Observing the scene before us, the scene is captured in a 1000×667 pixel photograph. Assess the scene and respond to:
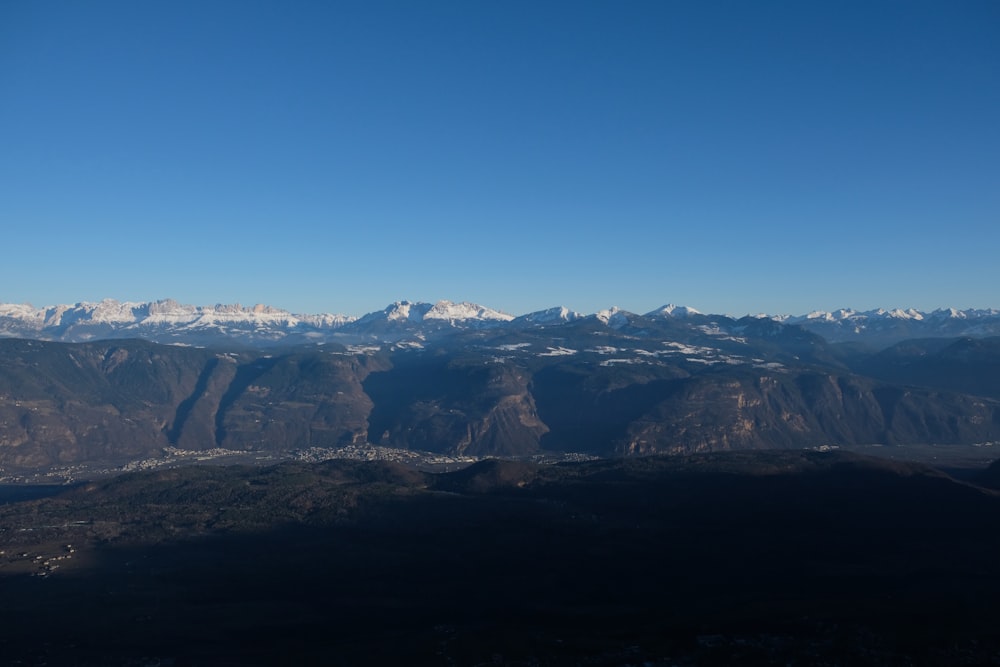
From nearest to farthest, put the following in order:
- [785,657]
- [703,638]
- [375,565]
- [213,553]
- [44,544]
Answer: [785,657] < [703,638] < [375,565] < [213,553] < [44,544]

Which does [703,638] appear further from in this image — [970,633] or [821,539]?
[821,539]

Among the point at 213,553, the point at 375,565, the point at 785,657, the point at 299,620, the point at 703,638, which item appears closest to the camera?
the point at 785,657

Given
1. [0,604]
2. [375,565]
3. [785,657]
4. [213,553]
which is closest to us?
[785,657]

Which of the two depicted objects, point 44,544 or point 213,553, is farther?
point 44,544

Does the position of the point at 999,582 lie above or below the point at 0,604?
above

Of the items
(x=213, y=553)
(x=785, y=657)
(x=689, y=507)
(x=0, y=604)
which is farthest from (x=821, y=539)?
(x=0, y=604)

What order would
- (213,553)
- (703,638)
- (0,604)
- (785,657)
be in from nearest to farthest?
(785,657) → (703,638) → (0,604) → (213,553)

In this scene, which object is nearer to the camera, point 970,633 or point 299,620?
point 970,633

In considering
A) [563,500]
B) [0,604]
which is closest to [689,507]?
[563,500]

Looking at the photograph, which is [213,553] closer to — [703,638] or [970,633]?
[703,638]
